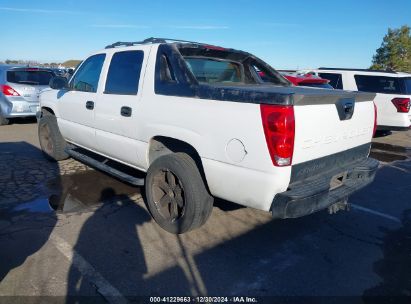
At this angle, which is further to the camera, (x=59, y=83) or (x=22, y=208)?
(x=59, y=83)

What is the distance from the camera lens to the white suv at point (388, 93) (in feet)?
30.5

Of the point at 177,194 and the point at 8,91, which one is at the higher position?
the point at 8,91

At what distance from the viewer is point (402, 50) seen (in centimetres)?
3488

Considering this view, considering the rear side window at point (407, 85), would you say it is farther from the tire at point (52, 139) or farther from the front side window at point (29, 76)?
the front side window at point (29, 76)

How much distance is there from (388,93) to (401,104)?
47 cm

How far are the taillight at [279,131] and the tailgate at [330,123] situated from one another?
0.22ft

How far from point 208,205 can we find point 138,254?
82 cm

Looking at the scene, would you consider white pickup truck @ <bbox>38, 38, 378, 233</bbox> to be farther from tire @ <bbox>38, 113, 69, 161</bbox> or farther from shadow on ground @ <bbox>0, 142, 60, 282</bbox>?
tire @ <bbox>38, 113, 69, 161</bbox>

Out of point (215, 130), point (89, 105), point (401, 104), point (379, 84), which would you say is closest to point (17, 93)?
point (89, 105)

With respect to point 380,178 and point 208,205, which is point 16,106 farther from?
point 380,178

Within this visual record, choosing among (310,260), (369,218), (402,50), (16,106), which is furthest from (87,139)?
(402,50)

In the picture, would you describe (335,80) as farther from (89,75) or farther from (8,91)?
(8,91)

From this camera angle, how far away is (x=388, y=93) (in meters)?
9.50

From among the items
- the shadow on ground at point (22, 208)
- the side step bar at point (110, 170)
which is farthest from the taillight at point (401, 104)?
the shadow on ground at point (22, 208)
